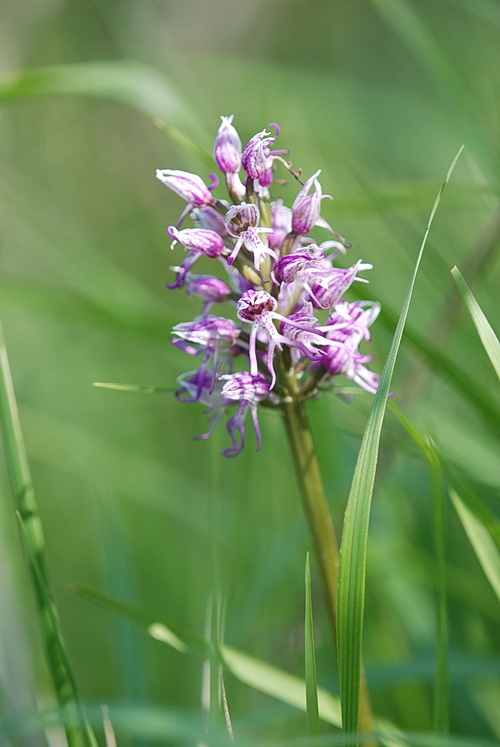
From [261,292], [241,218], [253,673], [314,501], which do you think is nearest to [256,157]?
[241,218]

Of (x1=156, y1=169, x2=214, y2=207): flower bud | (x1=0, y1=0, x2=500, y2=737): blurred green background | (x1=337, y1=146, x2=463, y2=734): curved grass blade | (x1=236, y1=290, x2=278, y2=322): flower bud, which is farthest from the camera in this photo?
(x1=0, y1=0, x2=500, y2=737): blurred green background

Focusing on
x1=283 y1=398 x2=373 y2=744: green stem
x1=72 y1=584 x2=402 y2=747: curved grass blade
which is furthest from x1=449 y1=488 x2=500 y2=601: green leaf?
x1=72 y1=584 x2=402 y2=747: curved grass blade

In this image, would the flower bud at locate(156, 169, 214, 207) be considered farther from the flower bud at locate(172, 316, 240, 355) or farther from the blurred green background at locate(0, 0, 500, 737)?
the blurred green background at locate(0, 0, 500, 737)

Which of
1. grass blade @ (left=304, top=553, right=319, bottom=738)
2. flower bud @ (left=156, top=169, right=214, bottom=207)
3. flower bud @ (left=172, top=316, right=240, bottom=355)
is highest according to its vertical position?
flower bud @ (left=156, top=169, right=214, bottom=207)

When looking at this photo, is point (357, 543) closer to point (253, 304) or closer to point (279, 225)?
point (253, 304)

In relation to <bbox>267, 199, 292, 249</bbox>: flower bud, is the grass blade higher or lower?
lower

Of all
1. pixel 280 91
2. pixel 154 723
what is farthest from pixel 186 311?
pixel 154 723
